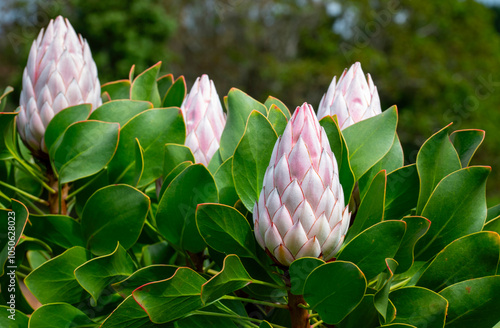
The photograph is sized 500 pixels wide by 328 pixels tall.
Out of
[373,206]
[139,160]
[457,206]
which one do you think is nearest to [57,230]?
[139,160]

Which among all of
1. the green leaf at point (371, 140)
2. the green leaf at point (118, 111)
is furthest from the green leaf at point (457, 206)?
the green leaf at point (118, 111)

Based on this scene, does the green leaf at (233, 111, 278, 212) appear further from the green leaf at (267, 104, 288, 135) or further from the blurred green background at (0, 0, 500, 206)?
the blurred green background at (0, 0, 500, 206)

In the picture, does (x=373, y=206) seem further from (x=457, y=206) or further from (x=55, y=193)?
(x=55, y=193)

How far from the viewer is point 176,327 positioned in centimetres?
78

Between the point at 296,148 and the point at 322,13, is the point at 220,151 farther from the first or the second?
the point at 322,13

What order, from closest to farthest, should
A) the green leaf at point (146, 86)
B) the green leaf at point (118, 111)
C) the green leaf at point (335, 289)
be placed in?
the green leaf at point (335, 289) → the green leaf at point (118, 111) → the green leaf at point (146, 86)

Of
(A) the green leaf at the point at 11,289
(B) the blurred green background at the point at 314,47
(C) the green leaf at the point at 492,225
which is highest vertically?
(C) the green leaf at the point at 492,225

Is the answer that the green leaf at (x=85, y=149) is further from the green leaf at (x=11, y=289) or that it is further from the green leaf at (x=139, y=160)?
the green leaf at (x=11, y=289)

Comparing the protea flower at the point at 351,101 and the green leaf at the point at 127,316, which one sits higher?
the protea flower at the point at 351,101

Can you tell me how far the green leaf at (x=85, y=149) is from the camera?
2.98 feet

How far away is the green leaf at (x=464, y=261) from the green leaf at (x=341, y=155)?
0.16 metres

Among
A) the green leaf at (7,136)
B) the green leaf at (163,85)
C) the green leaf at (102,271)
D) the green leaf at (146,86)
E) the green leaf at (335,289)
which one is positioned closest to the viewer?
the green leaf at (335,289)

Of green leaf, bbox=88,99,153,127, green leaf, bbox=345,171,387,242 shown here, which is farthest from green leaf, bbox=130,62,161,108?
green leaf, bbox=345,171,387,242

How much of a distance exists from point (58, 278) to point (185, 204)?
0.77 ft
